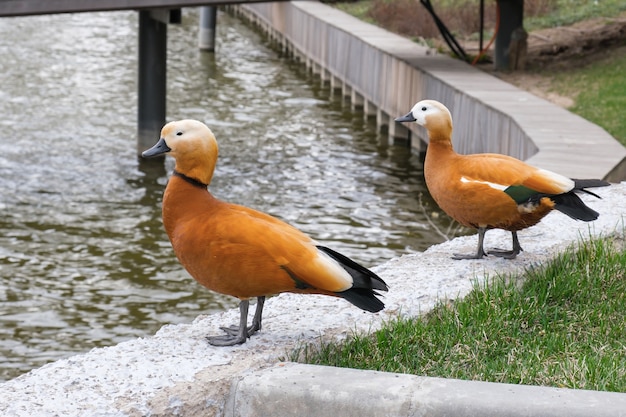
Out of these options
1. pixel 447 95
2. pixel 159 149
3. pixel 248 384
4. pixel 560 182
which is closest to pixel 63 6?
pixel 447 95

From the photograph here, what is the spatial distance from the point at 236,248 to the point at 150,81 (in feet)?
42.1

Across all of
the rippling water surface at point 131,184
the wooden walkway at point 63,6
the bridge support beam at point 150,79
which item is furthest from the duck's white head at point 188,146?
the bridge support beam at point 150,79

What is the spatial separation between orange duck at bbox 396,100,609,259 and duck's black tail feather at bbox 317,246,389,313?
Result: 133 centimetres

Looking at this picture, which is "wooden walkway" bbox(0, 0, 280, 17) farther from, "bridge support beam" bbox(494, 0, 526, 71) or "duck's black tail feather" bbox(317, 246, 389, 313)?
"duck's black tail feather" bbox(317, 246, 389, 313)

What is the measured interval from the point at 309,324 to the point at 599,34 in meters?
16.8

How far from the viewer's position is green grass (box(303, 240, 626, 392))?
4898mm

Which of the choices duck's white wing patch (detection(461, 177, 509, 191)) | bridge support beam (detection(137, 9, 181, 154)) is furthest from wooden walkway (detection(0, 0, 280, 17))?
duck's white wing patch (detection(461, 177, 509, 191))

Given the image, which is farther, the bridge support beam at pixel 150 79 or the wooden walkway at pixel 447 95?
the bridge support beam at pixel 150 79

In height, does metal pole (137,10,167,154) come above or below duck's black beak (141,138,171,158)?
below

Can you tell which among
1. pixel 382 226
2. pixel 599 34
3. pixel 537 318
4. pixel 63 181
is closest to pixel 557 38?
pixel 599 34

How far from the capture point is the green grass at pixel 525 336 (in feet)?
16.1

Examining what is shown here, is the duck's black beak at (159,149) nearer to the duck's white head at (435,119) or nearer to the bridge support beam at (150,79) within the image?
the duck's white head at (435,119)

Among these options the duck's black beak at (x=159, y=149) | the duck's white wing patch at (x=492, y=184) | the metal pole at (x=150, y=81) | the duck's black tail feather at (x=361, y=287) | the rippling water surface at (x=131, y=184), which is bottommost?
the rippling water surface at (x=131, y=184)

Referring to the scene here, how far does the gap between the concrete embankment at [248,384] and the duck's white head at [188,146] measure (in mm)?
812
